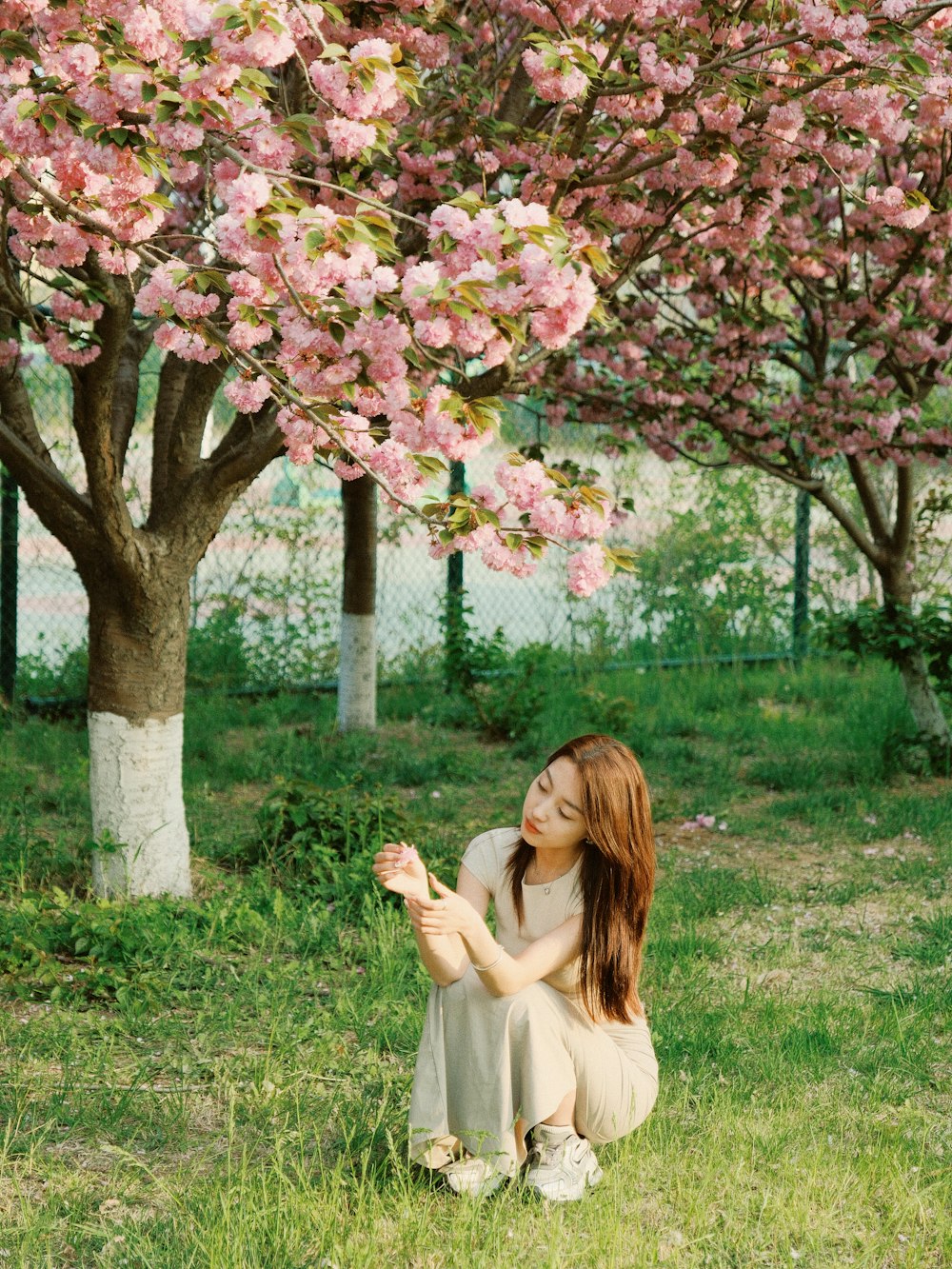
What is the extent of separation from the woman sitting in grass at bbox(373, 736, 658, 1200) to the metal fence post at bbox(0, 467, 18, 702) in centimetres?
484

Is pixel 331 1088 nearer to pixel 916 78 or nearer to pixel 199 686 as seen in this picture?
pixel 916 78

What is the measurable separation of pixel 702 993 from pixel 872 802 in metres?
2.15

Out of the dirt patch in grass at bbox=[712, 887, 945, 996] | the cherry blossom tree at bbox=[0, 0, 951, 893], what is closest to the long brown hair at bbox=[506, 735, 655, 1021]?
the cherry blossom tree at bbox=[0, 0, 951, 893]

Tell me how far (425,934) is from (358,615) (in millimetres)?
4241

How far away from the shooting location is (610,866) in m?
2.52

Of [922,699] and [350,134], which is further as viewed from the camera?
[922,699]

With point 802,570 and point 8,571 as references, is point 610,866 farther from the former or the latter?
point 802,570

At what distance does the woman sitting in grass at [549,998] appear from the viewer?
240cm

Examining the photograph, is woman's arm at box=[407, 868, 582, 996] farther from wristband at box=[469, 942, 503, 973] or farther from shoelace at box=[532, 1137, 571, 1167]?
shoelace at box=[532, 1137, 571, 1167]

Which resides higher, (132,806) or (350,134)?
(350,134)

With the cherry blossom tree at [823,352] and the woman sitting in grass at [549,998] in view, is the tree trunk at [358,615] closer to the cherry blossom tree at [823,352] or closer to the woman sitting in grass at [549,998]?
the cherry blossom tree at [823,352]

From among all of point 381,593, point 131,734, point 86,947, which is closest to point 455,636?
point 381,593

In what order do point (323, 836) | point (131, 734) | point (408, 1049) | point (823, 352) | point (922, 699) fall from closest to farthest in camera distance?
1. point (408, 1049)
2. point (131, 734)
3. point (323, 836)
4. point (922, 699)
5. point (823, 352)

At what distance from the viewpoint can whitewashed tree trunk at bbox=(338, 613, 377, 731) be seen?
6.48 m
